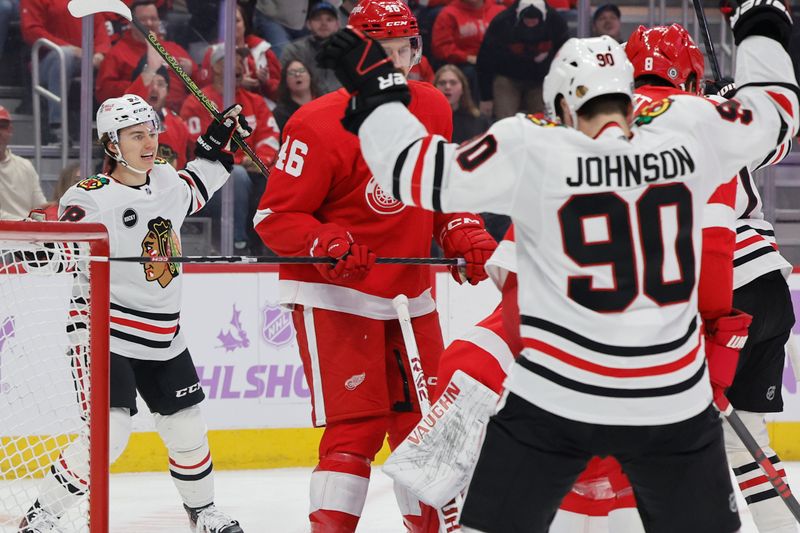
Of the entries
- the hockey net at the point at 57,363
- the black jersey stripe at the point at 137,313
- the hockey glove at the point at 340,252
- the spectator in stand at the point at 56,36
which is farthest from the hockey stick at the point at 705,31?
the spectator in stand at the point at 56,36

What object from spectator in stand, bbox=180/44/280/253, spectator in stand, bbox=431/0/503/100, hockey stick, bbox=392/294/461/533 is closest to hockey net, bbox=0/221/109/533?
hockey stick, bbox=392/294/461/533

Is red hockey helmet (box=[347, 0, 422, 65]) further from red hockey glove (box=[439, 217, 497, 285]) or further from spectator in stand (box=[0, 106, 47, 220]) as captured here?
spectator in stand (box=[0, 106, 47, 220])

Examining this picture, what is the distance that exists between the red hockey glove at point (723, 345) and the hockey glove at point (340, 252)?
2.24 feet

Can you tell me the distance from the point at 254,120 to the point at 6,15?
117 centimetres

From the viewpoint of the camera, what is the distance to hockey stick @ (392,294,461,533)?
2432mm

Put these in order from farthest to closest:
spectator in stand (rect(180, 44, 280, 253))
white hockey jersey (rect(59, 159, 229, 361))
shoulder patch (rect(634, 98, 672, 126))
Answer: spectator in stand (rect(180, 44, 280, 253)) → white hockey jersey (rect(59, 159, 229, 361)) → shoulder patch (rect(634, 98, 672, 126))

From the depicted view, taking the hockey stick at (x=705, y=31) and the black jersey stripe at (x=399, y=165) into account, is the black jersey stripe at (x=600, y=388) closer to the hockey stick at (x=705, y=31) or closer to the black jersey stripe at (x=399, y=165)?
the black jersey stripe at (x=399, y=165)

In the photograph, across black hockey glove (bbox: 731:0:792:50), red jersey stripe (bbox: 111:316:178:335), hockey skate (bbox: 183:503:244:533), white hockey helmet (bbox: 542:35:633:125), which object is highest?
black hockey glove (bbox: 731:0:792:50)

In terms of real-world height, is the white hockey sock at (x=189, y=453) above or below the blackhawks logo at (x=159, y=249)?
below

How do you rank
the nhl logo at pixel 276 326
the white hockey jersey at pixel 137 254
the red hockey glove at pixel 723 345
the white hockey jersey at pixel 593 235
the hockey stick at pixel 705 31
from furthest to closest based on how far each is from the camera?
1. the nhl logo at pixel 276 326
2. the white hockey jersey at pixel 137 254
3. the hockey stick at pixel 705 31
4. the red hockey glove at pixel 723 345
5. the white hockey jersey at pixel 593 235

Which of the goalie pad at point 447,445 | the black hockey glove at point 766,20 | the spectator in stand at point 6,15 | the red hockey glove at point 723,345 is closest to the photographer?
the black hockey glove at point 766,20

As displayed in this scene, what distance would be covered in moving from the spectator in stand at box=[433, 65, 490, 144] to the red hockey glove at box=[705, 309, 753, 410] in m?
2.93

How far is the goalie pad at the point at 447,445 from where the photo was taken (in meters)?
2.01

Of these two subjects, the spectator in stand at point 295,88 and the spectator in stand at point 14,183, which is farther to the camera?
the spectator in stand at point 295,88
